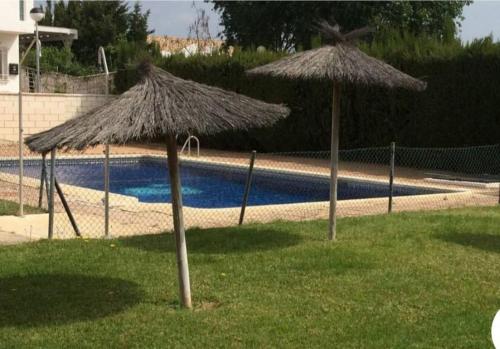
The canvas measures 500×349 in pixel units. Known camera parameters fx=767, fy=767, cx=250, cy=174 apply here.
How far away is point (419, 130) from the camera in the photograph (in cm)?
2162

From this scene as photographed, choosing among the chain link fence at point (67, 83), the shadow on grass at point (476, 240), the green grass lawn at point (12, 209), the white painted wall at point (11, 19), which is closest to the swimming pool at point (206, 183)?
the green grass lawn at point (12, 209)

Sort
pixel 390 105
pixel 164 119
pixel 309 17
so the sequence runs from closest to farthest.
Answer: pixel 164 119, pixel 390 105, pixel 309 17

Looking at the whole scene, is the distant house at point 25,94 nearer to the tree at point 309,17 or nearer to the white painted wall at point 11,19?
the white painted wall at point 11,19

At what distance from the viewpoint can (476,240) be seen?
393 inches

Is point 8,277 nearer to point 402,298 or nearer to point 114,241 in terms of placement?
point 114,241

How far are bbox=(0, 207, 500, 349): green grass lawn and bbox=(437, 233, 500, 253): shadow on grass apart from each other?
2 cm

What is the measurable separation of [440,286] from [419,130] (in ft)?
47.7

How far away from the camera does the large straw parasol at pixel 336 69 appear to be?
9461 millimetres

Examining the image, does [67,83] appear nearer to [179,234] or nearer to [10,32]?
[10,32]

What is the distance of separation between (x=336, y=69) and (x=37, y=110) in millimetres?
21492

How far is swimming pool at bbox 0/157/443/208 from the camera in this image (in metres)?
18.1

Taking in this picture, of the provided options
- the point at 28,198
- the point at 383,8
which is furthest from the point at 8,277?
the point at 383,8

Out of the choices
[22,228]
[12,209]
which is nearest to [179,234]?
[22,228]

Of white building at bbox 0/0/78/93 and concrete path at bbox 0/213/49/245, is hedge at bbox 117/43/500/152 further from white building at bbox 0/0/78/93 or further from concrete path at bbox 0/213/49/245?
white building at bbox 0/0/78/93
